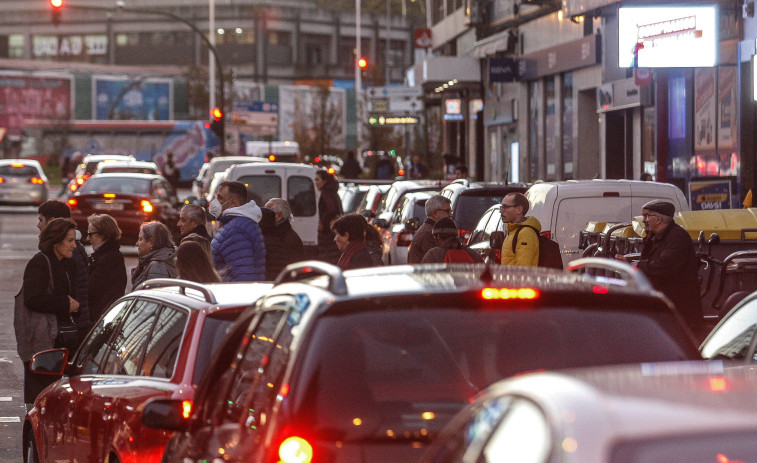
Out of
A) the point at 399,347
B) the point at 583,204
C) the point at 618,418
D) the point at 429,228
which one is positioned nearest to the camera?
the point at 618,418

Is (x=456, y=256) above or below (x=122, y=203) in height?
below

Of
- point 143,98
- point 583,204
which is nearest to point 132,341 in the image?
point 583,204

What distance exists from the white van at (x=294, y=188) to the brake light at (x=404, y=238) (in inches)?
174

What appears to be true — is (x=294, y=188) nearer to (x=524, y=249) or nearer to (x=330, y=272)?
(x=524, y=249)

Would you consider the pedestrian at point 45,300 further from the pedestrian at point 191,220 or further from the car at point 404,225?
the car at point 404,225

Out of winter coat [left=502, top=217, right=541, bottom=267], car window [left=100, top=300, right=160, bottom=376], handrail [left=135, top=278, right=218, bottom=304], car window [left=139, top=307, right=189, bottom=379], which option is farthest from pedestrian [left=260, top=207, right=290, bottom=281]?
car window [left=139, top=307, right=189, bottom=379]

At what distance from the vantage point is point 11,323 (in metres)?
17.2

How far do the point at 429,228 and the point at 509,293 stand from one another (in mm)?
9093

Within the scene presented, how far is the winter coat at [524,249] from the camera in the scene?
11.4m

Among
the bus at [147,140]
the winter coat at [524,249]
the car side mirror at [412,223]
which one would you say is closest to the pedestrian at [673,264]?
the winter coat at [524,249]

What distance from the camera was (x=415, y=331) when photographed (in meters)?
4.30

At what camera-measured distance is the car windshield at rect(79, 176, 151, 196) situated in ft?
91.6

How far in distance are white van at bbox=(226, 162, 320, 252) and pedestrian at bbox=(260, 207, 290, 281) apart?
10968mm

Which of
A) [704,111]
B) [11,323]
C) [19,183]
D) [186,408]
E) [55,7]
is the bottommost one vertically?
[11,323]
